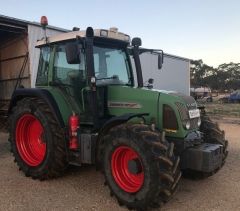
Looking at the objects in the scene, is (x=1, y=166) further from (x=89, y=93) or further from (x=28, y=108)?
(x=89, y=93)

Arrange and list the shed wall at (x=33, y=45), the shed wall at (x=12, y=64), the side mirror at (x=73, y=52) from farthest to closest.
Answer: the shed wall at (x=12, y=64) < the shed wall at (x=33, y=45) < the side mirror at (x=73, y=52)

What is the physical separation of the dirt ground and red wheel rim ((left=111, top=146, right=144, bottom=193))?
0.33 meters

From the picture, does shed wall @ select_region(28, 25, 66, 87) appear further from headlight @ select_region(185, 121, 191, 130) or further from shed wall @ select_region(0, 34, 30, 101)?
headlight @ select_region(185, 121, 191, 130)

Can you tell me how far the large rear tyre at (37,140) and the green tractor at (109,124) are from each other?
2 centimetres

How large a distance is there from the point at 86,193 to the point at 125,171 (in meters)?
0.82

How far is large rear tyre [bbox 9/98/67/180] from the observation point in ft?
18.9

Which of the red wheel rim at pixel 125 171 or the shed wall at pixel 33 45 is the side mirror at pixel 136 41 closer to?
the red wheel rim at pixel 125 171

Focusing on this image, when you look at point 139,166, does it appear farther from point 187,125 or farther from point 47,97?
point 47,97

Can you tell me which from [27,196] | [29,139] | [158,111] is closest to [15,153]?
[29,139]

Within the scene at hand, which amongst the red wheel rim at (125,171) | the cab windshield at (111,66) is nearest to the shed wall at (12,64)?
the cab windshield at (111,66)

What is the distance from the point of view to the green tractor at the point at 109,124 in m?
4.57

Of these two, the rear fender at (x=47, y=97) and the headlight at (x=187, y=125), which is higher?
the rear fender at (x=47, y=97)

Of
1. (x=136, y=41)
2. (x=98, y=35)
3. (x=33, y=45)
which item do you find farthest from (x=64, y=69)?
(x=33, y=45)

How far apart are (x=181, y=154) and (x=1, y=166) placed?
3936 millimetres
